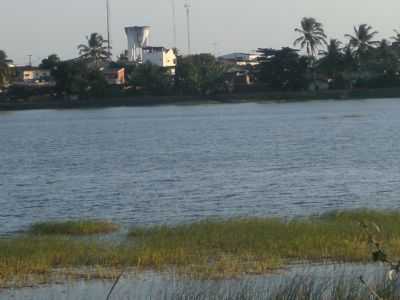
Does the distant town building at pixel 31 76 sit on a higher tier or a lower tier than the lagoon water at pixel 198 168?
higher

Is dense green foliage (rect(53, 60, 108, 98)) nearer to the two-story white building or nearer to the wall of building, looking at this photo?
the wall of building

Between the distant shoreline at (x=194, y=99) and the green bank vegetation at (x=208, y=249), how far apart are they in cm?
8878

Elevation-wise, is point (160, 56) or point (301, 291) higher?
point (160, 56)

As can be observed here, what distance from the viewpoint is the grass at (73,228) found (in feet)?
66.1

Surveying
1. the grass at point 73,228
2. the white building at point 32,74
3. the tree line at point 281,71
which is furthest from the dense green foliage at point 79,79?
the grass at point 73,228

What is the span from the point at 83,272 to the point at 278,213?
29.9 feet

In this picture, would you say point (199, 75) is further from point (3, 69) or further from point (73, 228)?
point (73, 228)

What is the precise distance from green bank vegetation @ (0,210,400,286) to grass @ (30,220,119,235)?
908 mm

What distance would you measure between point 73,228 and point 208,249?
431cm

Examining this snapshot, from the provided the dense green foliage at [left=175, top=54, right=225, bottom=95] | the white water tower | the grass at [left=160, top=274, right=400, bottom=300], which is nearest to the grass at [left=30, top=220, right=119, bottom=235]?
the grass at [left=160, top=274, right=400, bottom=300]

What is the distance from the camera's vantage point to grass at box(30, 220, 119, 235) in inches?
793

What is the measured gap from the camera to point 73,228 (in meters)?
20.2

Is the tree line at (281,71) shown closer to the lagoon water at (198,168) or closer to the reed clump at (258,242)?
the lagoon water at (198,168)

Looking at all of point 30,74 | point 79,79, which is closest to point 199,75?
point 79,79
